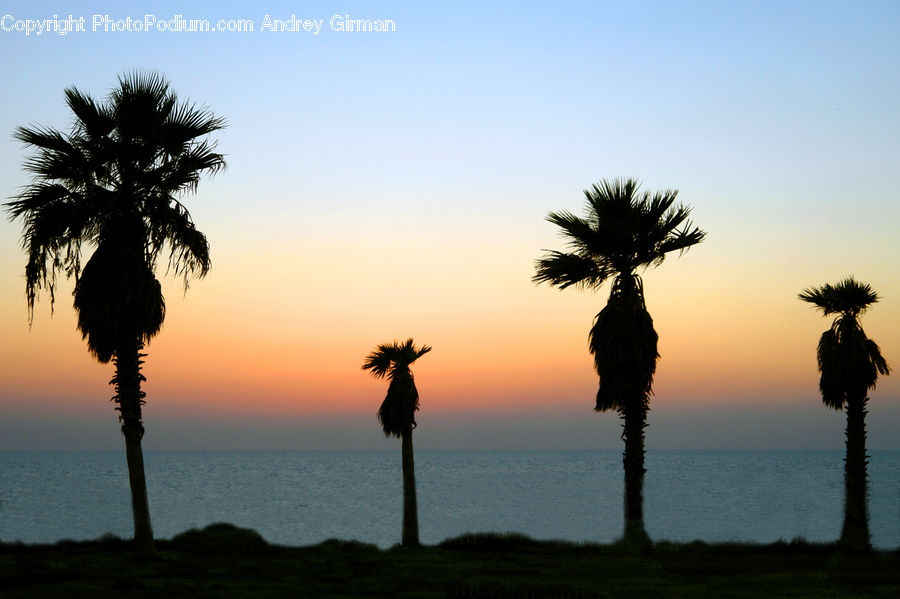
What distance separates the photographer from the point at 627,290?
92.5 feet

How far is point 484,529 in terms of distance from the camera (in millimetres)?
77438

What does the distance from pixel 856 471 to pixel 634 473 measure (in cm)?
1478

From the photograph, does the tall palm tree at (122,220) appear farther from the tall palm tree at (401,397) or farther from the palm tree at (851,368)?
the palm tree at (851,368)

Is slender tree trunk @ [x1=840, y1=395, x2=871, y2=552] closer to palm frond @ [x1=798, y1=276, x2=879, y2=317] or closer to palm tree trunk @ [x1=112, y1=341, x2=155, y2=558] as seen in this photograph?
palm frond @ [x1=798, y1=276, x2=879, y2=317]

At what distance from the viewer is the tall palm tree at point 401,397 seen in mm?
36969

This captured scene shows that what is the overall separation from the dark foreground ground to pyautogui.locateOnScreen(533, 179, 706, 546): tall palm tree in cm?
346

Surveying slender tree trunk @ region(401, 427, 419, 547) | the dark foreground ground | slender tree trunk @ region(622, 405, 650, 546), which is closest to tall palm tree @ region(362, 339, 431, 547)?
slender tree trunk @ region(401, 427, 419, 547)

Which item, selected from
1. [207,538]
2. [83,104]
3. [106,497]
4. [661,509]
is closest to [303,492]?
[106,497]

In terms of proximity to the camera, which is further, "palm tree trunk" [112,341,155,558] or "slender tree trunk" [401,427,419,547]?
"slender tree trunk" [401,427,419,547]

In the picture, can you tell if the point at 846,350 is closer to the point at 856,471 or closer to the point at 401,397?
the point at 856,471

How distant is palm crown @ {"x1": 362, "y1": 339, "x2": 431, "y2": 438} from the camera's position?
1484 inches

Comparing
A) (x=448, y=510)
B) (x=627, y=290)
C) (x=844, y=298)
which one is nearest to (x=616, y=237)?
(x=627, y=290)

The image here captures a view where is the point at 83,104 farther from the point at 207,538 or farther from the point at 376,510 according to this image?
the point at 376,510

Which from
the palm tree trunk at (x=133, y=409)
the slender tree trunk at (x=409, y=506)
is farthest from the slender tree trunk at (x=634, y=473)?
the palm tree trunk at (x=133, y=409)
